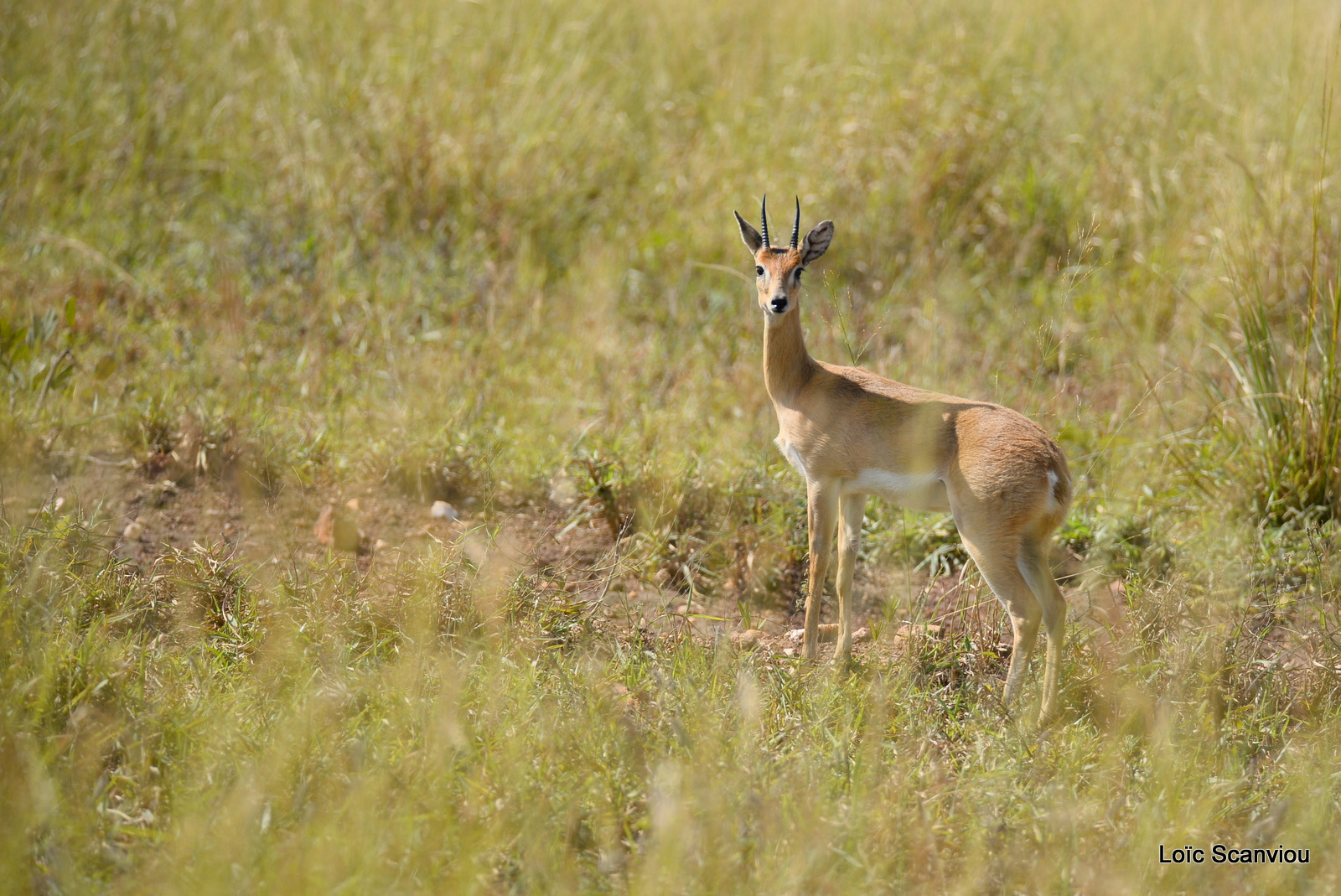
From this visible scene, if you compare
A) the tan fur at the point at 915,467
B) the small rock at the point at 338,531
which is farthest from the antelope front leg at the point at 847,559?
the small rock at the point at 338,531

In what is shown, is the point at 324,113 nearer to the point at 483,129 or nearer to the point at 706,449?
the point at 483,129

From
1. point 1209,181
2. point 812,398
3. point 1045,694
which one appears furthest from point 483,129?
point 1045,694

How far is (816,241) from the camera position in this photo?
13.0 ft

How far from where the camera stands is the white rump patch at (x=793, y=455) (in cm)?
374

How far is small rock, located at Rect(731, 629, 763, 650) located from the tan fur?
0.61ft

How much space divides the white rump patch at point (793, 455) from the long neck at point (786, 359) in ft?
0.50

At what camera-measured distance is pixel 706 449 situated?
4.77 m

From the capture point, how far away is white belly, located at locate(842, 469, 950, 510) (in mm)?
3535

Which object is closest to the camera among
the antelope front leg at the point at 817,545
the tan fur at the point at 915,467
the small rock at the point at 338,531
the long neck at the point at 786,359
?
the tan fur at the point at 915,467

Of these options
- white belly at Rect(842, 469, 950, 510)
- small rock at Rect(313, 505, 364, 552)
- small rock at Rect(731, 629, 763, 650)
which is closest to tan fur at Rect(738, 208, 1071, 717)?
white belly at Rect(842, 469, 950, 510)

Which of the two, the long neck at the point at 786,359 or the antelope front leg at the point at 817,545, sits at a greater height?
the long neck at the point at 786,359

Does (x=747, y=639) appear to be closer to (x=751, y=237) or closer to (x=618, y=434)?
(x=618, y=434)

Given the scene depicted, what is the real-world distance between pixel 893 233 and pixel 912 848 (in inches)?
188

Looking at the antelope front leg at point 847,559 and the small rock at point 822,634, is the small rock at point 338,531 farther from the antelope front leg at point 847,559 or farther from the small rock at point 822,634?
the antelope front leg at point 847,559
